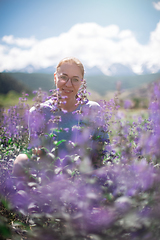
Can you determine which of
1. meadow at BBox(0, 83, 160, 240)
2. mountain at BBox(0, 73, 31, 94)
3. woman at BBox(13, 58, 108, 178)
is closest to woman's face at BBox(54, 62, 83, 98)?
woman at BBox(13, 58, 108, 178)

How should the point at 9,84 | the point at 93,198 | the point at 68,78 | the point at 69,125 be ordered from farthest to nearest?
the point at 9,84, the point at 69,125, the point at 68,78, the point at 93,198

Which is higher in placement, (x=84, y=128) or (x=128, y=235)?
(x=84, y=128)

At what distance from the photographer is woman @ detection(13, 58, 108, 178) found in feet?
5.51

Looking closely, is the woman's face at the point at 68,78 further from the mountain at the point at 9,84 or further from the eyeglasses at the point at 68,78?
the mountain at the point at 9,84

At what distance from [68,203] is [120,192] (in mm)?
398

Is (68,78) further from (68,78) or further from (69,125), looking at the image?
(69,125)

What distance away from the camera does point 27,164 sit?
1544mm

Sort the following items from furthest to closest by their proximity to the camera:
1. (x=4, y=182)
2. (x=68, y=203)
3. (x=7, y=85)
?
(x=7, y=85) → (x=4, y=182) → (x=68, y=203)

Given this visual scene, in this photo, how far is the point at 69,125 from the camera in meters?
2.40

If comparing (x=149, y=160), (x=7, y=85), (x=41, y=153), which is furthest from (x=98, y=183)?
(x=7, y=85)

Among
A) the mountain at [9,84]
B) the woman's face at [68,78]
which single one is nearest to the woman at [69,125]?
the woman's face at [68,78]

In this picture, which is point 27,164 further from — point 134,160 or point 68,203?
point 134,160

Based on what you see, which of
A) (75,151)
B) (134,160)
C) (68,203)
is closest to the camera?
(68,203)

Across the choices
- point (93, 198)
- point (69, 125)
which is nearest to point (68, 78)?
point (69, 125)
